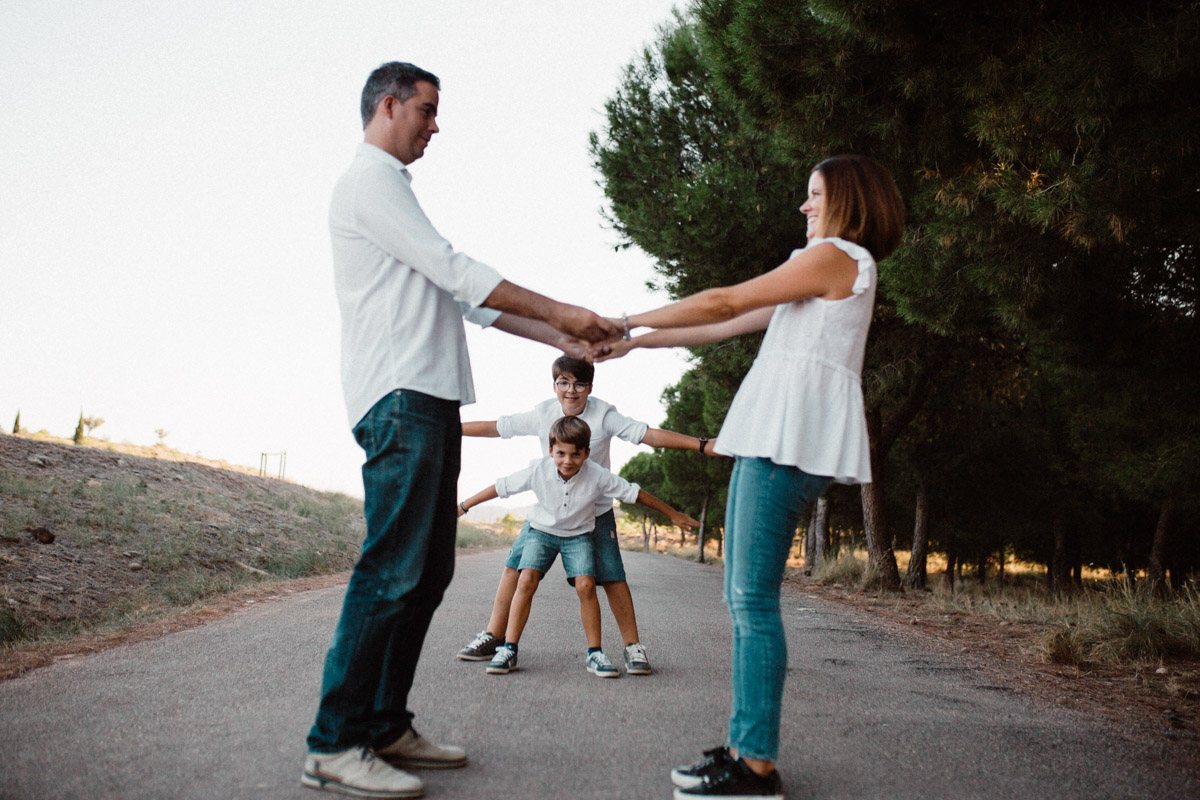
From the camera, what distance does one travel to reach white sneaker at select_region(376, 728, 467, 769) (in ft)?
9.29

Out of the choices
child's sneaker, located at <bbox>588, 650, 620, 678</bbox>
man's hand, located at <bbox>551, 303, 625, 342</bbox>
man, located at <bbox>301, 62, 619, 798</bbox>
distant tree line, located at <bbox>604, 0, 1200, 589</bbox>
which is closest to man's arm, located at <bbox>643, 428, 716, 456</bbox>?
man's hand, located at <bbox>551, 303, 625, 342</bbox>

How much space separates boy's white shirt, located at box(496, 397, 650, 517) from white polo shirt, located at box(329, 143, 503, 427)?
7.57 ft

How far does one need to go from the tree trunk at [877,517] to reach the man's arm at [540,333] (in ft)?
33.9

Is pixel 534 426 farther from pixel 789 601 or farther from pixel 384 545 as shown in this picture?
pixel 789 601

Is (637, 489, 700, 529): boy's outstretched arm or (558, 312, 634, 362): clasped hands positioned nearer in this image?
(558, 312, 634, 362): clasped hands

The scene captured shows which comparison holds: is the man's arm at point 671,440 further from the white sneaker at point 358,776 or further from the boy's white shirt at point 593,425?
the white sneaker at point 358,776

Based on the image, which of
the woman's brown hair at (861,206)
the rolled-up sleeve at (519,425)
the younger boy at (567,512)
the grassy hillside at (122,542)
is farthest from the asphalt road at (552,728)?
the grassy hillside at (122,542)

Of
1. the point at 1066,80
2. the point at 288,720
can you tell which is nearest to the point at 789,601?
the point at 1066,80

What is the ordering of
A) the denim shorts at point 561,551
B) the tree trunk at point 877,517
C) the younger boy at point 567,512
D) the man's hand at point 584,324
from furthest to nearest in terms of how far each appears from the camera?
1. the tree trunk at point 877,517
2. the denim shorts at point 561,551
3. the younger boy at point 567,512
4. the man's hand at point 584,324

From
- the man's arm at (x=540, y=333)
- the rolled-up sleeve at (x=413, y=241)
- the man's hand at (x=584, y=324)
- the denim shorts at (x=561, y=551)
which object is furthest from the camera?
the denim shorts at (x=561, y=551)

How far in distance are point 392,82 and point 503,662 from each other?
120 inches

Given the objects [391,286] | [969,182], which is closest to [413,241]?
[391,286]

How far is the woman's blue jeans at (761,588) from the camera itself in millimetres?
2625

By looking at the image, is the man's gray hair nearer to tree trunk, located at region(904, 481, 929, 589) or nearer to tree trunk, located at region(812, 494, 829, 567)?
tree trunk, located at region(904, 481, 929, 589)
